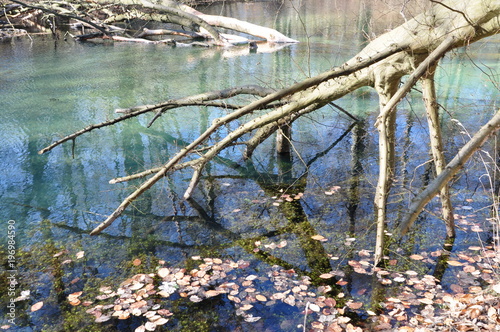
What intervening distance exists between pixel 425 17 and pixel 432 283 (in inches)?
101

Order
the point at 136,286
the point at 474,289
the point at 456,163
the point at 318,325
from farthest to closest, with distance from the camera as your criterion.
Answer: the point at 136,286 → the point at 474,289 → the point at 318,325 → the point at 456,163

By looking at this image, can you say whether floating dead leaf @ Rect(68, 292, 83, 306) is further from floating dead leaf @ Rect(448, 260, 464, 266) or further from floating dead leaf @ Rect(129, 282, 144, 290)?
floating dead leaf @ Rect(448, 260, 464, 266)

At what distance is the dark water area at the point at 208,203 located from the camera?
443cm

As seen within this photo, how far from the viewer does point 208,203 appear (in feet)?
20.7

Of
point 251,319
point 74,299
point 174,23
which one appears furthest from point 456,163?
point 174,23

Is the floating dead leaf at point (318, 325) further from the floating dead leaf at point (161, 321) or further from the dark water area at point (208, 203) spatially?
the floating dead leaf at point (161, 321)

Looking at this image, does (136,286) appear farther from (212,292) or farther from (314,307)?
(314,307)

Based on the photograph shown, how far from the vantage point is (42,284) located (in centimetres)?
457

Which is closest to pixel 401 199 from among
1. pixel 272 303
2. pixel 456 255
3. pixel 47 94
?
pixel 456 255

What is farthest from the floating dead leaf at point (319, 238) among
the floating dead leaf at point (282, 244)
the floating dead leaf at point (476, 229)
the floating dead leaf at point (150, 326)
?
the floating dead leaf at point (150, 326)

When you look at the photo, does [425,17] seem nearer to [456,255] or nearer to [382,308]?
[456,255]

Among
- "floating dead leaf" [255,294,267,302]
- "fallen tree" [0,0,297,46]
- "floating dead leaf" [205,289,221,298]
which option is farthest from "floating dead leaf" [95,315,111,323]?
"fallen tree" [0,0,297,46]

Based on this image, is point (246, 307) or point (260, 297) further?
point (260, 297)

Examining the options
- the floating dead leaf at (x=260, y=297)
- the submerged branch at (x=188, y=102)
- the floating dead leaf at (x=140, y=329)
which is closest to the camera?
the floating dead leaf at (x=140, y=329)
